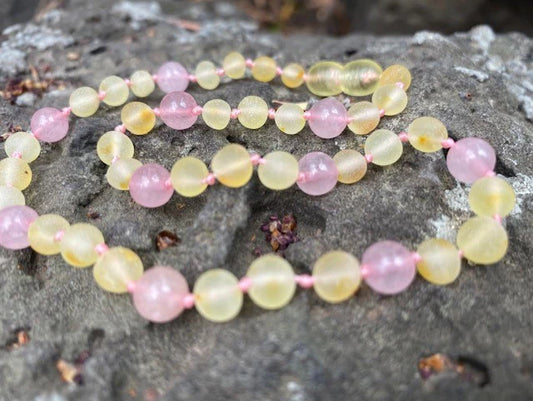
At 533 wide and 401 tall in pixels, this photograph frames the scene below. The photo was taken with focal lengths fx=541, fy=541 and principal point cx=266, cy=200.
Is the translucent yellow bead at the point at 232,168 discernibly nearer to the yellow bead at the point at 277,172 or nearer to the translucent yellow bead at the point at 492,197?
the yellow bead at the point at 277,172

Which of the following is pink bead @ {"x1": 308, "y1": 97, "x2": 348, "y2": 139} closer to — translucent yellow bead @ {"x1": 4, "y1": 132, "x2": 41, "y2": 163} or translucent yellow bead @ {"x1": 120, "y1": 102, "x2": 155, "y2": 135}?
translucent yellow bead @ {"x1": 120, "y1": 102, "x2": 155, "y2": 135}

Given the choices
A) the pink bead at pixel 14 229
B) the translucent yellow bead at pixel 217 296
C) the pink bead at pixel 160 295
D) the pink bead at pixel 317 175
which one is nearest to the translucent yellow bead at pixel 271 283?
the translucent yellow bead at pixel 217 296

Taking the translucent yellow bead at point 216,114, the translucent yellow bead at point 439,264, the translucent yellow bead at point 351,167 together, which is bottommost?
the translucent yellow bead at point 439,264

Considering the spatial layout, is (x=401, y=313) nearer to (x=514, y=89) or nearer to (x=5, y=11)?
(x=514, y=89)

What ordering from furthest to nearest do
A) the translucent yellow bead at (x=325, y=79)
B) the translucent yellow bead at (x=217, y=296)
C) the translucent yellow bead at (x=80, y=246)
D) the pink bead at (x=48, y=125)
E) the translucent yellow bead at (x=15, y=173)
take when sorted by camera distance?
the translucent yellow bead at (x=325, y=79), the pink bead at (x=48, y=125), the translucent yellow bead at (x=15, y=173), the translucent yellow bead at (x=80, y=246), the translucent yellow bead at (x=217, y=296)

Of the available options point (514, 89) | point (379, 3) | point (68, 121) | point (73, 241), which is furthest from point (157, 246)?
point (379, 3)

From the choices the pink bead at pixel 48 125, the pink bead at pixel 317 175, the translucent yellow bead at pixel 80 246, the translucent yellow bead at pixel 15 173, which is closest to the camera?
the translucent yellow bead at pixel 80 246
